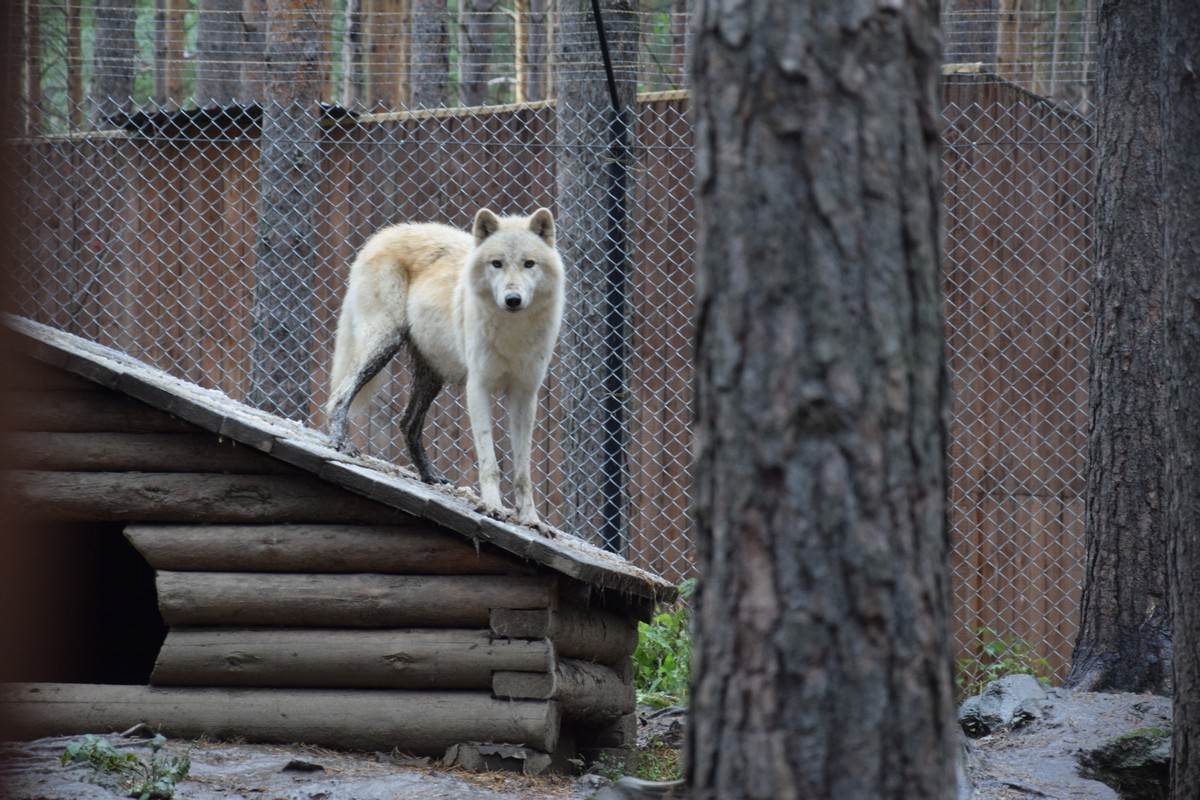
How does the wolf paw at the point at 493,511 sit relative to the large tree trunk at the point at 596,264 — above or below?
below

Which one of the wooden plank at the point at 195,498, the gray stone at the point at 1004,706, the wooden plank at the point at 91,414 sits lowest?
the gray stone at the point at 1004,706

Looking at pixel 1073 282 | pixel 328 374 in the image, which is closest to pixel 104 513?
pixel 328 374

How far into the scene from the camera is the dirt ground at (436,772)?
3.88 m

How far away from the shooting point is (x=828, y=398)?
6.29 ft

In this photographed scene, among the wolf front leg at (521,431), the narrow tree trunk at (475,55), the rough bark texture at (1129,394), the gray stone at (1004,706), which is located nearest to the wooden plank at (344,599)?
the wolf front leg at (521,431)

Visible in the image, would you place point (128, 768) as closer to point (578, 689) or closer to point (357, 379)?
point (578, 689)

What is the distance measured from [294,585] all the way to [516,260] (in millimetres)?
1818

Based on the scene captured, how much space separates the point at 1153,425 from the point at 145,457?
4.35 meters

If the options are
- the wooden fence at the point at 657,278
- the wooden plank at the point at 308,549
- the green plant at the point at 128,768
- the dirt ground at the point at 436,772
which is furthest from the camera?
the wooden fence at the point at 657,278

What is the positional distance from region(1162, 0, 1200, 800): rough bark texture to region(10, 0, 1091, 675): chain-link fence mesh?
9.35 ft

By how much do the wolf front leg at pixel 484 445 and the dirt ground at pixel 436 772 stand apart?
49.3 inches

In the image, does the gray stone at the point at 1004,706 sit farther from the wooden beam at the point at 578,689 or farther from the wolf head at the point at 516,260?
the wolf head at the point at 516,260

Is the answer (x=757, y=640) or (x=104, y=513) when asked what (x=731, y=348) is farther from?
(x=104, y=513)

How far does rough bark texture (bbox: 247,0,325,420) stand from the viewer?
726 cm
